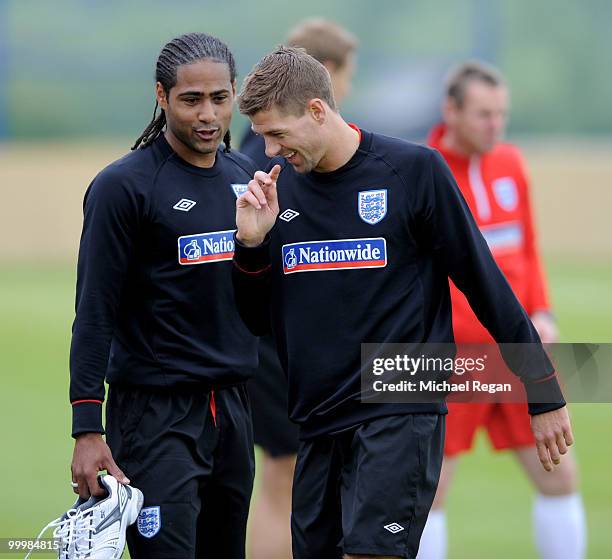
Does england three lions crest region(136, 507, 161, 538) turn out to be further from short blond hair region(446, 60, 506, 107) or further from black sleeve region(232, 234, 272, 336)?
short blond hair region(446, 60, 506, 107)

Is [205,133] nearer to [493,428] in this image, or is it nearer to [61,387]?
[493,428]

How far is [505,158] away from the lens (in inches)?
247

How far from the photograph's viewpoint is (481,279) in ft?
12.8

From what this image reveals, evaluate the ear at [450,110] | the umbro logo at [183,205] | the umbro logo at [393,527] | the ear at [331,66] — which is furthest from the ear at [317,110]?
the ear at [450,110]

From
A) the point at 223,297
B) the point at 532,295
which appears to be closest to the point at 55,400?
the point at 532,295

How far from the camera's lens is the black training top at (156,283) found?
396cm

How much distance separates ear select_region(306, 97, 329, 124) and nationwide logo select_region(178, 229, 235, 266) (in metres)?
0.51

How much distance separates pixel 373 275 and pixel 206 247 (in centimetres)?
58

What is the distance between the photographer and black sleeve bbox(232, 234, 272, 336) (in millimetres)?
3967

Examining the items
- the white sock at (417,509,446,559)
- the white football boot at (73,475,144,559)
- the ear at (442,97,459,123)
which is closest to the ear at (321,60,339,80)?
the ear at (442,97,459,123)

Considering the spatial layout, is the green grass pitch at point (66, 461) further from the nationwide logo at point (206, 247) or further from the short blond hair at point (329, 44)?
the nationwide logo at point (206, 247)

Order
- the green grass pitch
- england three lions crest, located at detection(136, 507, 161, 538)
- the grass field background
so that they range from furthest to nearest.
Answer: the grass field background < the green grass pitch < england three lions crest, located at detection(136, 507, 161, 538)

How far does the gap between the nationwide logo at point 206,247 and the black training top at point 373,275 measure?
0.18m

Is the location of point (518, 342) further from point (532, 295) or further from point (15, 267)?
point (15, 267)
